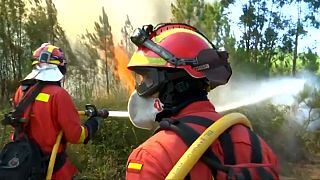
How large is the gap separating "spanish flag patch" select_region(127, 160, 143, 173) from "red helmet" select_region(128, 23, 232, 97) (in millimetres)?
379

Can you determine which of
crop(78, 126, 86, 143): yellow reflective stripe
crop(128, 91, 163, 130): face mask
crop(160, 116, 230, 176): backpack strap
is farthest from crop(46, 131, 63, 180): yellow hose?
crop(160, 116, 230, 176): backpack strap

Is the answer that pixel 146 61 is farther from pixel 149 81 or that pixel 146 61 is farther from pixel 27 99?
pixel 27 99

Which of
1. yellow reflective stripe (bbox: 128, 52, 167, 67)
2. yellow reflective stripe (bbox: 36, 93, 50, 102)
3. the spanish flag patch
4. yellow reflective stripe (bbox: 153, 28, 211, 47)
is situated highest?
yellow reflective stripe (bbox: 153, 28, 211, 47)

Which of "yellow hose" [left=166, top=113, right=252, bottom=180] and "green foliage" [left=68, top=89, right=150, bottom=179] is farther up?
"yellow hose" [left=166, top=113, right=252, bottom=180]

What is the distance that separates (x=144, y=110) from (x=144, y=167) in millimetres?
362

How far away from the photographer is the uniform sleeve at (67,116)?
162 inches

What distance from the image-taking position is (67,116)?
412 cm

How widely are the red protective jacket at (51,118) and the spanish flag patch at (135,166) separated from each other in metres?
2.57

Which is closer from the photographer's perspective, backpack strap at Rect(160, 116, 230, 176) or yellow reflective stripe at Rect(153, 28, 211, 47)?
backpack strap at Rect(160, 116, 230, 176)

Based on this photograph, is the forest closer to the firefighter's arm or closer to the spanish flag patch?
the firefighter's arm

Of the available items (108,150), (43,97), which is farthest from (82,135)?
(108,150)

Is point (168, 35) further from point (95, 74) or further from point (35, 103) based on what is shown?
point (95, 74)

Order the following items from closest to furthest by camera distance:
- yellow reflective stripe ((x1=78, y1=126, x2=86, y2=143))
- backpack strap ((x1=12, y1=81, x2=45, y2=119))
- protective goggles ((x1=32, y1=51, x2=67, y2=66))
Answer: backpack strap ((x1=12, y1=81, x2=45, y2=119)) → yellow reflective stripe ((x1=78, y1=126, x2=86, y2=143)) → protective goggles ((x1=32, y1=51, x2=67, y2=66))

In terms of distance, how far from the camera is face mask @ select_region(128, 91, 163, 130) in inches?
73.0
